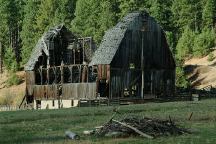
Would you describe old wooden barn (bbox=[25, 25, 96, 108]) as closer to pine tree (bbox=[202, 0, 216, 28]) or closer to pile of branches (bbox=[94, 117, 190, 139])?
pine tree (bbox=[202, 0, 216, 28])

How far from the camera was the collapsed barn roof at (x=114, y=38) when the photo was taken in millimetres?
61344

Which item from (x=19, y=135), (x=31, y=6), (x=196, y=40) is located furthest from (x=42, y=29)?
(x=19, y=135)

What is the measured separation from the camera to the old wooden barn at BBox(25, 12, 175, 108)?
6178cm

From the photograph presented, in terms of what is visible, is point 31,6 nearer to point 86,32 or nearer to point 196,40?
point 86,32

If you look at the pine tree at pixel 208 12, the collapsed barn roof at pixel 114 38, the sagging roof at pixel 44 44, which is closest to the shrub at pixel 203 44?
the pine tree at pixel 208 12

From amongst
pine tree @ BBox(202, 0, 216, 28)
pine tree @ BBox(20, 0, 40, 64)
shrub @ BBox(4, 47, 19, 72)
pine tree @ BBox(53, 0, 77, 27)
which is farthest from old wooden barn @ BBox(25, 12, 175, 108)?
pine tree @ BBox(202, 0, 216, 28)

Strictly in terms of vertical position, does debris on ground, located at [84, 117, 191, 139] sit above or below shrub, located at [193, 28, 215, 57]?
below

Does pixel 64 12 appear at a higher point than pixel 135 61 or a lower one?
higher

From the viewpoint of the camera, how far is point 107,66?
6100 centimetres

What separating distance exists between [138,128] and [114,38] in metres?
40.2

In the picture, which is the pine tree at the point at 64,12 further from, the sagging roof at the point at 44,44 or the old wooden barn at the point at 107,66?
the old wooden barn at the point at 107,66

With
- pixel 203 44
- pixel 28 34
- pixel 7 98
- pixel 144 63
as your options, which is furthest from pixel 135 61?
pixel 28 34

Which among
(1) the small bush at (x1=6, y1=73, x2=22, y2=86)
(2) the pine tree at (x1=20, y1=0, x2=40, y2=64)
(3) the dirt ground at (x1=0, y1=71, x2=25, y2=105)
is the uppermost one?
(2) the pine tree at (x1=20, y1=0, x2=40, y2=64)

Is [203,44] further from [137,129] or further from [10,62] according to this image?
[137,129]
